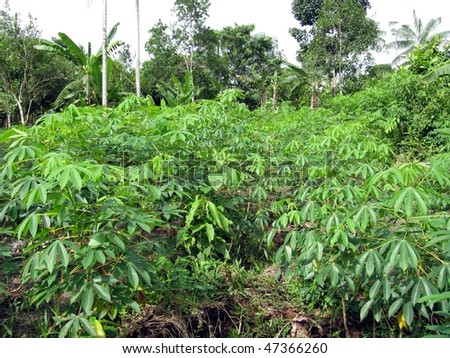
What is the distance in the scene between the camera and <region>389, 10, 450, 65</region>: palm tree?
19.4 m

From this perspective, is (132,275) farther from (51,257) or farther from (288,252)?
(288,252)

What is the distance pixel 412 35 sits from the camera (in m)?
20.1

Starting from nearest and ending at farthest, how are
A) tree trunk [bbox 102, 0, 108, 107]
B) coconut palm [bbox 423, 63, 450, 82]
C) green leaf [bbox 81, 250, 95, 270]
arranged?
1. green leaf [bbox 81, 250, 95, 270]
2. coconut palm [bbox 423, 63, 450, 82]
3. tree trunk [bbox 102, 0, 108, 107]

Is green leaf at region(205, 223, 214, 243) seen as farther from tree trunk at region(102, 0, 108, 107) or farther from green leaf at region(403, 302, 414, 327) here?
tree trunk at region(102, 0, 108, 107)

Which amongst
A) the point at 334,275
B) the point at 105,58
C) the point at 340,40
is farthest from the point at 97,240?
the point at 340,40

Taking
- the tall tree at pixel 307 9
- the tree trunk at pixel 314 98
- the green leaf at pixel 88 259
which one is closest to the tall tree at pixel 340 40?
the tree trunk at pixel 314 98

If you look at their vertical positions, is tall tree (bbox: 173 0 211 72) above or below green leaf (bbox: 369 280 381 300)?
above

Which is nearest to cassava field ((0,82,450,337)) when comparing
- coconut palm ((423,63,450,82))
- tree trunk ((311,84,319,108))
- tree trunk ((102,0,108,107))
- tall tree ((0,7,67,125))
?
coconut palm ((423,63,450,82))

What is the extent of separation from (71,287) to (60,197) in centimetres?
33

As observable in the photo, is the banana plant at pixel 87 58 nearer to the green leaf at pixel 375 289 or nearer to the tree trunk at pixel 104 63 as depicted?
the tree trunk at pixel 104 63

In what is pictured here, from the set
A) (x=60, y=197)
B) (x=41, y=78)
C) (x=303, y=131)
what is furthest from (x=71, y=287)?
(x=41, y=78)

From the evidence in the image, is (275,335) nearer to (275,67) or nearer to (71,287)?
(71,287)

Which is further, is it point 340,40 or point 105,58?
point 340,40

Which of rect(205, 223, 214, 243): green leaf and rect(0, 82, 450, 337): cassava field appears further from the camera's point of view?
rect(205, 223, 214, 243): green leaf
